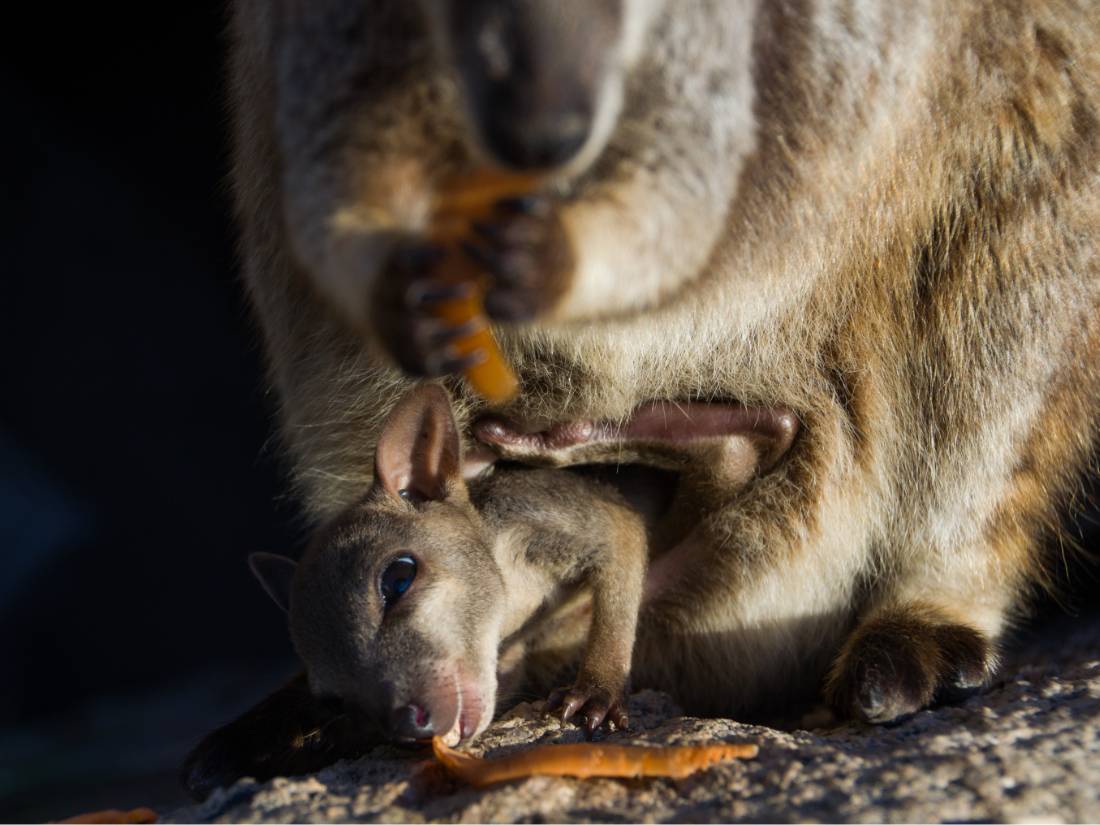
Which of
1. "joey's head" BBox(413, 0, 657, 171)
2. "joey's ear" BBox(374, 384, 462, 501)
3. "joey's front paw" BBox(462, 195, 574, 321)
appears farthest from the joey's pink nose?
"joey's head" BBox(413, 0, 657, 171)

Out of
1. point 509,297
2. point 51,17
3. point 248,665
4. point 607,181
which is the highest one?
point 51,17

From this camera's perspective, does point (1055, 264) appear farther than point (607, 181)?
Yes

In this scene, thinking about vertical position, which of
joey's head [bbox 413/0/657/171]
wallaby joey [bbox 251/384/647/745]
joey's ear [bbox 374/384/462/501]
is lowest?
wallaby joey [bbox 251/384/647/745]

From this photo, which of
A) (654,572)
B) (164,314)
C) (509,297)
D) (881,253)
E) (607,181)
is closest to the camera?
(509,297)

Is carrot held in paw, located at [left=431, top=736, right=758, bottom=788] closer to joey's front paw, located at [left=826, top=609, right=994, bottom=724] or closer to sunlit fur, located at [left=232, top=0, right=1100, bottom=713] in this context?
joey's front paw, located at [left=826, top=609, right=994, bottom=724]

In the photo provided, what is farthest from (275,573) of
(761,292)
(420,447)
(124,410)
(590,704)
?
(124,410)

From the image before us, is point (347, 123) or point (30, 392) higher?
point (347, 123)

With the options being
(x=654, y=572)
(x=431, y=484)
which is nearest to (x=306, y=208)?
(x=431, y=484)

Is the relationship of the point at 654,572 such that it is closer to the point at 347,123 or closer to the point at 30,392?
the point at 347,123
